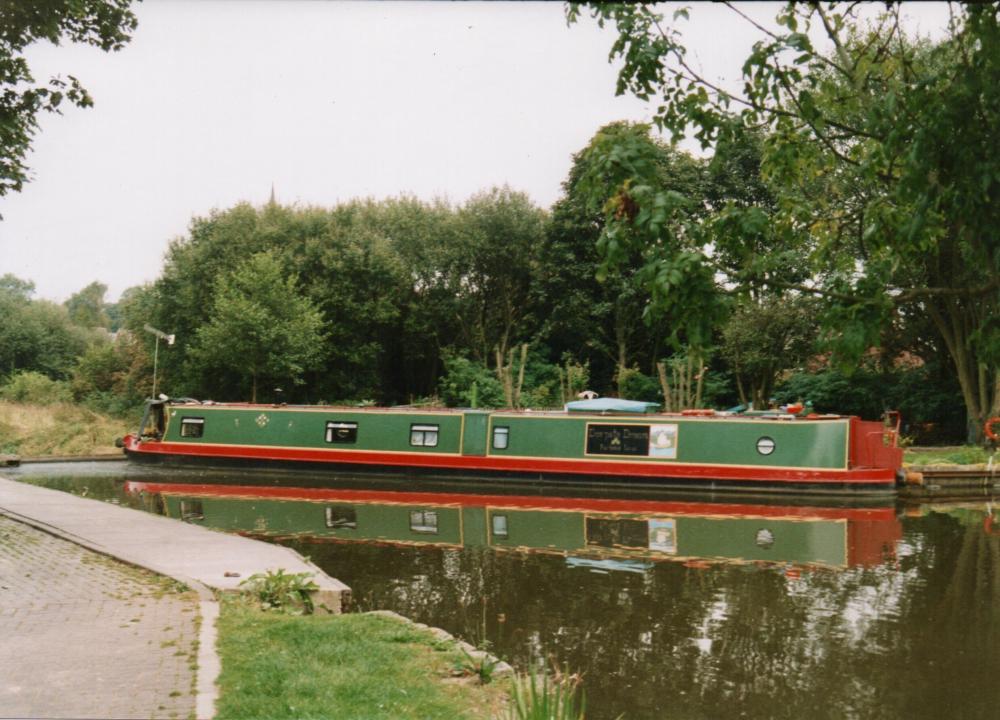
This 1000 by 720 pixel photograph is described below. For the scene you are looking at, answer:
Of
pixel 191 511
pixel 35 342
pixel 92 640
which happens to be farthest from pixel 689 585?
pixel 35 342

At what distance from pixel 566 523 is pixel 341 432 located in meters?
8.46

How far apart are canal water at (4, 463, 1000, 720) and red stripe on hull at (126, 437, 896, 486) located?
0.72 m

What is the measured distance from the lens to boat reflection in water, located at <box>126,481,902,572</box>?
11562mm

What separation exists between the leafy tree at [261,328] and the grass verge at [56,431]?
3632 millimetres

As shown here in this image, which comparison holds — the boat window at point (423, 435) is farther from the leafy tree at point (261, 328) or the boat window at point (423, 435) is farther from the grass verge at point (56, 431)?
the grass verge at point (56, 431)

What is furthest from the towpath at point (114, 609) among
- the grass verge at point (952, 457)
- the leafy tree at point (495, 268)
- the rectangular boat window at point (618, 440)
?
the leafy tree at point (495, 268)

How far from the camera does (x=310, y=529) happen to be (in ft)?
42.9

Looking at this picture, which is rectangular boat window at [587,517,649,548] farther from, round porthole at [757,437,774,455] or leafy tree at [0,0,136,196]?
leafy tree at [0,0,136,196]

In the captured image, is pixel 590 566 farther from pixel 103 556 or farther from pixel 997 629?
pixel 103 556

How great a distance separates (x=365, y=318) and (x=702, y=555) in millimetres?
19326

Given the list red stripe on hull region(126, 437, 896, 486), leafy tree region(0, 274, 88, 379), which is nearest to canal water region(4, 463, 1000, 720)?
red stripe on hull region(126, 437, 896, 486)

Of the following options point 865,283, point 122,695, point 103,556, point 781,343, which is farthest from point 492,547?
point 781,343

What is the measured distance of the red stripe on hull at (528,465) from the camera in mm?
17438

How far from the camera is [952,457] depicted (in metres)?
19.0
